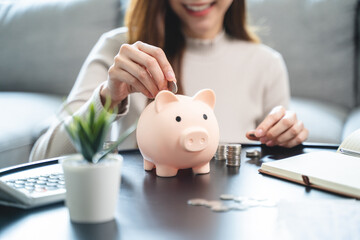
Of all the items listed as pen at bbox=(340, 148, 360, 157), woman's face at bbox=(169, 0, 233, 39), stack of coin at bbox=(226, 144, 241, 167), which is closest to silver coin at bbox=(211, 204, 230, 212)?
stack of coin at bbox=(226, 144, 241, 167)

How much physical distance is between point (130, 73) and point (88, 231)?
38 cm

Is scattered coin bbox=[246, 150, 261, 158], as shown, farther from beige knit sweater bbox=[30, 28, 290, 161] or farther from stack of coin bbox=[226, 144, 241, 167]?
beige knit sweater bbox=[30, 28, 290, 161]

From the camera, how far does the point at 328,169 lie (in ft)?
2.21

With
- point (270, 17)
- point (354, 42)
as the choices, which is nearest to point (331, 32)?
point (354, 42)

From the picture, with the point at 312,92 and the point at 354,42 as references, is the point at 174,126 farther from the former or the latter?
the point at 354,42

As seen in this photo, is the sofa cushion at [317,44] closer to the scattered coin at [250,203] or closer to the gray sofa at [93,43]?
the gray sofa at [93,43]

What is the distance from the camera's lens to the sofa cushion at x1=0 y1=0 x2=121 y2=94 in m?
1.95

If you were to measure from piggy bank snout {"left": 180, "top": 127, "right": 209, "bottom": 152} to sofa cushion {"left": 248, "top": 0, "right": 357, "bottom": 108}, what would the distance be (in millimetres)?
1291

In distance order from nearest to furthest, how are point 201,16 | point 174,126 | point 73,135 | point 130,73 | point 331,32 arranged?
point 73,135, point 174,126, point 130,73, point 201,16, point 331,32

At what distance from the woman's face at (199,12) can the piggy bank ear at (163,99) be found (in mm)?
654

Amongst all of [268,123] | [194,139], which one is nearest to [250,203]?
[194,139]

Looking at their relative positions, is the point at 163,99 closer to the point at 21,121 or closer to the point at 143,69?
the point at 143,69

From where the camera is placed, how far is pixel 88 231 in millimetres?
478

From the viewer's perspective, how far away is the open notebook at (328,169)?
24.0 inches
